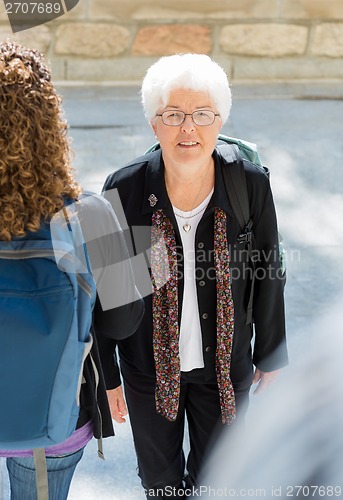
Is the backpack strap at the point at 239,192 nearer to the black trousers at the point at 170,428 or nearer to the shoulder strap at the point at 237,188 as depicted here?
the shoulder strap at the point at 237,188

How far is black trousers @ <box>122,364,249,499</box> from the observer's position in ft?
8.48

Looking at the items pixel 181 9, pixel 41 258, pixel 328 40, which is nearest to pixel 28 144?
pixel 41 258

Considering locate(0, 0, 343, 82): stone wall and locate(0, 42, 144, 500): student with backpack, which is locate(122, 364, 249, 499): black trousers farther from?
locate(0, 0, 343, 82): stone wall

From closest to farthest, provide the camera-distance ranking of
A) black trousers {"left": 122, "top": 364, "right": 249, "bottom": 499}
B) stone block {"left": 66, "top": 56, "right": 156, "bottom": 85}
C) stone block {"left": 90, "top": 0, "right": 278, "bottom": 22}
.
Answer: black trousers {"left": 122, "top": 364, "right": 249, "bottom": 499}
stone block {"left": 90, "top": 0, "right": 278, "bottom": 22}
stone block {"left": 66, "top": 56, "right": 156, "bottom": 85}

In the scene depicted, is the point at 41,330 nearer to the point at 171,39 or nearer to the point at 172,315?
the point at 172,315

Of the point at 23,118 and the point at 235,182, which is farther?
the point at 235,182

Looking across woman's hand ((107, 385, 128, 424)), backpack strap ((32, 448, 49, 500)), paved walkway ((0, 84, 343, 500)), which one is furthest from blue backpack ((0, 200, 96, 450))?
paved walkway ((0, 84, 343, 500))

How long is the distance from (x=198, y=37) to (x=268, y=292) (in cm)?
481

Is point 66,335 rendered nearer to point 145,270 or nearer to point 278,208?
point 145,270

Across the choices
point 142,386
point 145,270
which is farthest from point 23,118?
point 142,386

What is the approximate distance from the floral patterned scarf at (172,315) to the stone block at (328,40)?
5.03 metres

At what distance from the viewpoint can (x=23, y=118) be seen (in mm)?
1710

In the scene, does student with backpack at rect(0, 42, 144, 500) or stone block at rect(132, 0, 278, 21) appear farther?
stone block at rect(132, 0, 278, 21)

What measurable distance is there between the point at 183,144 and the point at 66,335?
2.59 ft
